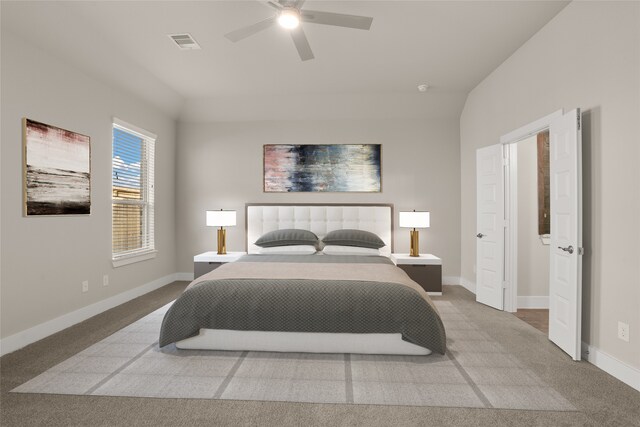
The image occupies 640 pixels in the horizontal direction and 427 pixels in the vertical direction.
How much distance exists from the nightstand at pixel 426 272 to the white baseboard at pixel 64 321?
3568mm

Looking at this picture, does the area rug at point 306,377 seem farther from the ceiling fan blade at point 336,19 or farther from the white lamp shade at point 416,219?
the ceiling fan blade at point 336,19

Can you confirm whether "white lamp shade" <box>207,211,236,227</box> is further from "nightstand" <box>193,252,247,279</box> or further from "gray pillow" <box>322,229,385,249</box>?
"gray pillow" <box>322,229,385,249</box>

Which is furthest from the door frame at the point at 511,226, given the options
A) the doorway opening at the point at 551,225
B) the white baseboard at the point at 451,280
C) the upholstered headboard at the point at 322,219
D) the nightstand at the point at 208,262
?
the nightstand at the point at 208,262

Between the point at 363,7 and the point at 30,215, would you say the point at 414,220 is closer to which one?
the point at 363,7

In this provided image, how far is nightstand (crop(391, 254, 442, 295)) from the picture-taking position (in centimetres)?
451

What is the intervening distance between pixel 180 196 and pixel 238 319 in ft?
11.4

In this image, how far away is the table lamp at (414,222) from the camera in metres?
4.69

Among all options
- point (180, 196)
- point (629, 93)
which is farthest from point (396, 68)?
point (180, 196)

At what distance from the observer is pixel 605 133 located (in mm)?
2420

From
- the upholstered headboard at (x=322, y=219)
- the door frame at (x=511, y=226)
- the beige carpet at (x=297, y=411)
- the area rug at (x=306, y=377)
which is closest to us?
the beige carpet at (x=297, y=411)

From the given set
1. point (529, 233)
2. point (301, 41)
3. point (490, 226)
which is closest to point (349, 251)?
point (490, 226)

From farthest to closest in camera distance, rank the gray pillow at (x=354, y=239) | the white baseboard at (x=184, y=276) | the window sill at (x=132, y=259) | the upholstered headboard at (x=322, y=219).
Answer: the white baseboard at (x=184, y=276) → the upholstered headboard at (x=322, y=219) → the gray pillow at (x=354, y=239) → the window sill at (x=132, y=259)

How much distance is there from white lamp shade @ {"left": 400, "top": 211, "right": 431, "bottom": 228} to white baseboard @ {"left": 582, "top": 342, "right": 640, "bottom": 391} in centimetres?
235

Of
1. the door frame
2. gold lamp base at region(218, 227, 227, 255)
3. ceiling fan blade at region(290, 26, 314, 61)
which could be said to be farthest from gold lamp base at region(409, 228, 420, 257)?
ceiling fan blade at region(290, 26, 314, 61)
